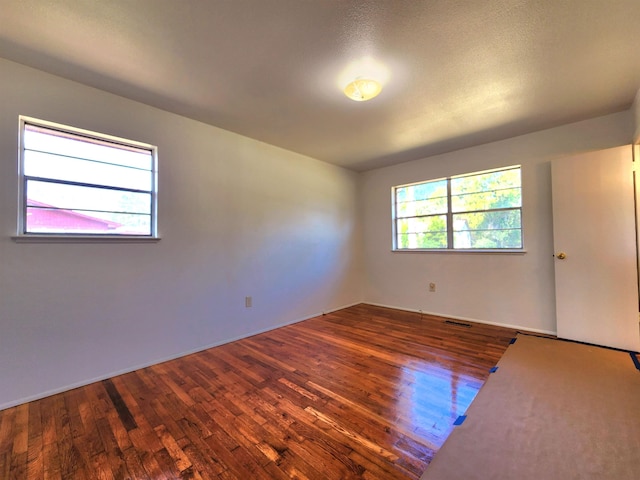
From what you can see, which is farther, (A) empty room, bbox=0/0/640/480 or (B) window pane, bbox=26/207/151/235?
(B) window pane, bbox=26/207/151/235

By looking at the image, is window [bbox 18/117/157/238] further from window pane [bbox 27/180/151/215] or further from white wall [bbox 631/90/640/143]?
white wall [bbox 631/90/640/143]

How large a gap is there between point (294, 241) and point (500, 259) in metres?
2.88

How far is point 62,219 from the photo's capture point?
2.16 meters

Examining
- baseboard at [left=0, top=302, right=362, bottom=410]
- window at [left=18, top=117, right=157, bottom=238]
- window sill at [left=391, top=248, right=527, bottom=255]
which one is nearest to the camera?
baseboard at [left=0, top=302, right=362, bottom=410]

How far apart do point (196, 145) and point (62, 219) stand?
1.38m

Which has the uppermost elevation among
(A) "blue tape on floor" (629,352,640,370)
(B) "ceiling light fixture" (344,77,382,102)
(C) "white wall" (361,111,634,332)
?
(B) "ceiling light fixture" (344,77,382,102)

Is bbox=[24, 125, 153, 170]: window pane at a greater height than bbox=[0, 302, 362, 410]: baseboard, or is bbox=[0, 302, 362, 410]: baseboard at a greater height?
bbox=[24, 125, 153, 170]: window pane

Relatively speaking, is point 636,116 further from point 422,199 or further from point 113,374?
point 113,374

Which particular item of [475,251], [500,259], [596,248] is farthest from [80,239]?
[596,248]

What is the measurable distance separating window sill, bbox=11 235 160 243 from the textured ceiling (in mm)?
1296

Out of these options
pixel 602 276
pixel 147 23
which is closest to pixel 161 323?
pixel 147 23

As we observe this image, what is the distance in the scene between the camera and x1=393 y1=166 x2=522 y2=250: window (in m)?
3.58

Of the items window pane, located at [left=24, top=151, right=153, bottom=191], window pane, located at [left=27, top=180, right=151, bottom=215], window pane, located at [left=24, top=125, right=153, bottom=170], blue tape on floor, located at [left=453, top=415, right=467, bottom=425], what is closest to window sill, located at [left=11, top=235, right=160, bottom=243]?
window pane, located at [left=27, top=180, right=151, bottom=215]

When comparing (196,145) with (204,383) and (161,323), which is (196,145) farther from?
(204,383)
